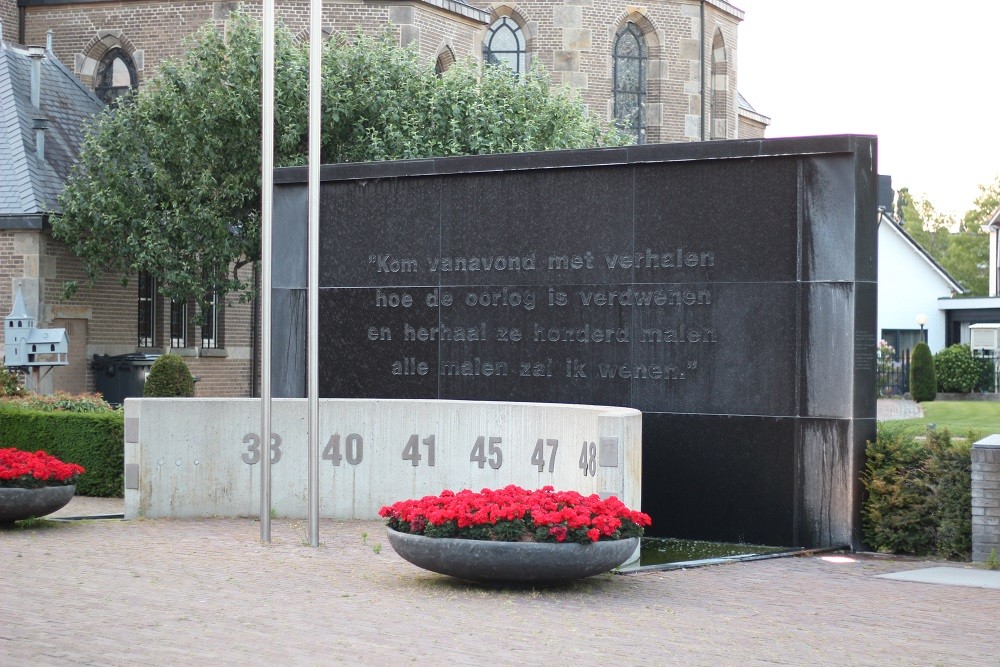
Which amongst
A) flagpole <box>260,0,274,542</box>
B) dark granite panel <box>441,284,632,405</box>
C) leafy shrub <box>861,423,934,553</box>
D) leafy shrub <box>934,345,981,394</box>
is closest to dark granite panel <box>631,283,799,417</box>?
dark granite panel <box>441,284,632,405</box>

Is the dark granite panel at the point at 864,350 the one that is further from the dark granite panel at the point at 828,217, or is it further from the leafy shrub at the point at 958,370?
the leafy shrub at the point at 958,370

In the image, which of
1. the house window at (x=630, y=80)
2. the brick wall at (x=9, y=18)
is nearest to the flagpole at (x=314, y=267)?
the brick wall at (x=9, y=18)

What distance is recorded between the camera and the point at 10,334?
30062 millimetres

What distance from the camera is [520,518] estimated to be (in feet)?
33.8

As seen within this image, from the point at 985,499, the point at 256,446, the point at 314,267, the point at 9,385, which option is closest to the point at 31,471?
the point at 256,446

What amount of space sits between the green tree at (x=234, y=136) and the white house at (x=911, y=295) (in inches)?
1590

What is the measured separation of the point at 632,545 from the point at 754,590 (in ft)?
3.78

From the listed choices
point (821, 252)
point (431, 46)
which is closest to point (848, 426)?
point (821, 252)

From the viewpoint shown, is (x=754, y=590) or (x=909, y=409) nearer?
(x=754, y=590)

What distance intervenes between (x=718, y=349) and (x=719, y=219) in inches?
53.1

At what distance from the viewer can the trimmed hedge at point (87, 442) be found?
62.7ft

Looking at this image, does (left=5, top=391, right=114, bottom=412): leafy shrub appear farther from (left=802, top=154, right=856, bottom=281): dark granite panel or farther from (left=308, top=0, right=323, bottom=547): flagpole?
(left=802, top=154, right=856, bottom=281): dark granite panel

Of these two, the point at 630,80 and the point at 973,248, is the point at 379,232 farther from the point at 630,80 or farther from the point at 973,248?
the point at 973,248

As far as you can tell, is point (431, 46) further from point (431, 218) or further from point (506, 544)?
point (506, 544)
